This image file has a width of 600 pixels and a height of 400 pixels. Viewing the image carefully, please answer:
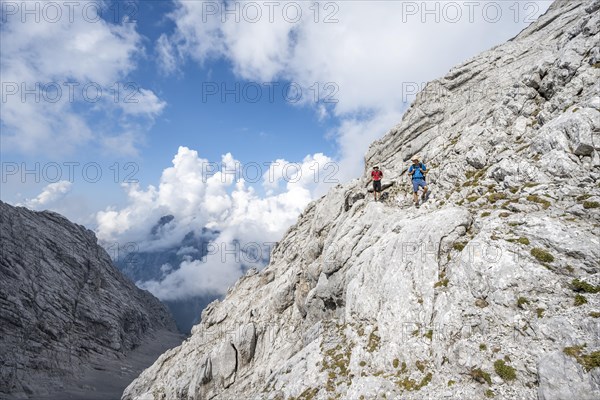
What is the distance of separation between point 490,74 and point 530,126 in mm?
24219

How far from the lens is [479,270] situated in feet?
69.6

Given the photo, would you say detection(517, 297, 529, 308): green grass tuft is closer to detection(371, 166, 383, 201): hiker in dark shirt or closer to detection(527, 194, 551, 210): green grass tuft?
detection(527, 194, 551, 210): green grass tuft

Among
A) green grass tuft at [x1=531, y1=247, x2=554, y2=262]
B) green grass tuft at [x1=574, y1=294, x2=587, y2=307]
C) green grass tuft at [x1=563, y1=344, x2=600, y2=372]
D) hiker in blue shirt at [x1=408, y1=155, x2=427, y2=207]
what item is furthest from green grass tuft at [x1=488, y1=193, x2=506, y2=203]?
green grass tuft at [x1=563, y1=344, x2=600, y2=372]

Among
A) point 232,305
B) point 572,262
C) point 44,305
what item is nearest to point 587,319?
point 572,262

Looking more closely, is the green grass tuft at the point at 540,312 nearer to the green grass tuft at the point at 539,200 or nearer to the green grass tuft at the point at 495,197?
the green grass tuft at the point at 539,200

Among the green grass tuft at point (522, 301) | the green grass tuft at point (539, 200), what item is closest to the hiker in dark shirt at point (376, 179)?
the green grass tuft at point (539, 200)

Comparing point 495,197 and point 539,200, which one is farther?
point 495,197

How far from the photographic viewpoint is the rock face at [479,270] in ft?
57.1

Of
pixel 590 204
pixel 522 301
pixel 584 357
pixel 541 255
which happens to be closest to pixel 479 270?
pixel 522 301

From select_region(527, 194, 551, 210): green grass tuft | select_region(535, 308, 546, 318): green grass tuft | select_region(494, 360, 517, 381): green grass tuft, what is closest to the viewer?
select_region(494, 360, 517, 381): green grass tuft

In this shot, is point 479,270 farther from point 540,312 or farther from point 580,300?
point 580,300

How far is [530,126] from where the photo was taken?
3025 centimetres

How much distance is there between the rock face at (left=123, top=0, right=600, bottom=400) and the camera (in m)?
17.4

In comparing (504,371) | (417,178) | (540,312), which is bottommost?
(504,371)
